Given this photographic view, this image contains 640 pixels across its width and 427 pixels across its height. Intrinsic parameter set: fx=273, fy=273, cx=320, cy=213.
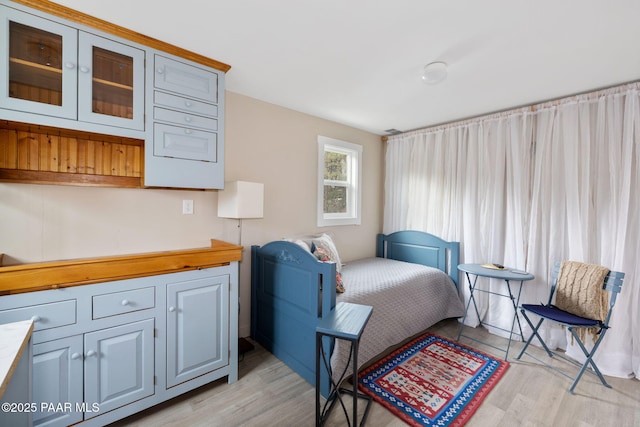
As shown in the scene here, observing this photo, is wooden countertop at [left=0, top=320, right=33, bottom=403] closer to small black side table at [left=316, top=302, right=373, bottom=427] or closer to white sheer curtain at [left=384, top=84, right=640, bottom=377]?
small black side table at [left=316, top=302, right=373, bottom=427]

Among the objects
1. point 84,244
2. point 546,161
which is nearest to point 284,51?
point 84,244

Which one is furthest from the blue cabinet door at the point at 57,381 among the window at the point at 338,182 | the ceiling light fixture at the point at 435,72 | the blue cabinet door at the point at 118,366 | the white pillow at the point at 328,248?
the ceiling light fixture at the point at 435,72

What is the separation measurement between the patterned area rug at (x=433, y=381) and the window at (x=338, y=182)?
1761 mm

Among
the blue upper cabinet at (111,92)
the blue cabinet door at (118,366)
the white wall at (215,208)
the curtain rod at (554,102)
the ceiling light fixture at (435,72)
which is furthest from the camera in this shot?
the curtain rod at (554,102)

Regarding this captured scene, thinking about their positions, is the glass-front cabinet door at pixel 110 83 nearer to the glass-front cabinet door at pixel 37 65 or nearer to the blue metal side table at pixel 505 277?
the glass-front cabinet door at pixel 37 65

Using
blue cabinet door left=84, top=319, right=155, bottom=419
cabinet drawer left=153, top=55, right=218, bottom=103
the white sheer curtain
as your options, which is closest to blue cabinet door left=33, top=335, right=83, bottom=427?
blue cabinet door left=84, top=319, right=155, bottom=419

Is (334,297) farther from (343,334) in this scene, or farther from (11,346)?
(11,346)

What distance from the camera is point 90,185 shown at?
1.90 m

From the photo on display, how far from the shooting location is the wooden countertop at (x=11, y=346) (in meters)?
0.79

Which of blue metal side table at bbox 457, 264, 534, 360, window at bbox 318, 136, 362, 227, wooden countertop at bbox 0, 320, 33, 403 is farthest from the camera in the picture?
window at bbox 318, 136, 362, 227

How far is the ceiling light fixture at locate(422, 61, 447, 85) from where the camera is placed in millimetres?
2086

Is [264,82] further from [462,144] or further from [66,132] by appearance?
[462,144]

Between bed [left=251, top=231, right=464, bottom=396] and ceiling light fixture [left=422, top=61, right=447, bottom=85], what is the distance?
5.46 feet

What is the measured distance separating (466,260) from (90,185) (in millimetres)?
3735
